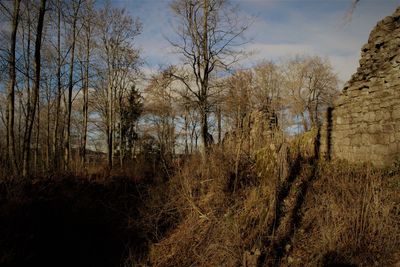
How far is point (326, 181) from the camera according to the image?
20.5ft

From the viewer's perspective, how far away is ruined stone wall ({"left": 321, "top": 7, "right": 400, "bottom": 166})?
247 inches

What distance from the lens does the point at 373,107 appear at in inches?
268

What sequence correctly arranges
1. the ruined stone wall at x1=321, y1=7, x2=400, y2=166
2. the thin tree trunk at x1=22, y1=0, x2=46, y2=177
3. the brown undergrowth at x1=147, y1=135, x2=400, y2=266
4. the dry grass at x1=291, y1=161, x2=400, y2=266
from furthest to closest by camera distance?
the thin tree trunk at x1=22, y1=0, x2=46, y2=177, the ruined stone wall at x1=321, y1=7, x2=400, y2=166, the brown undergrowth at x1=147, y1=135, x2=400, y2=266, the dry grass at x1=291, y1=161, x2=400, y2=266

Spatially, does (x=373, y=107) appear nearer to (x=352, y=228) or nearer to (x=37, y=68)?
(x=352, y=228)

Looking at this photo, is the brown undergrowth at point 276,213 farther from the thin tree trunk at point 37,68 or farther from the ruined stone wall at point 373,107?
the thin tree trunk at point 37,68

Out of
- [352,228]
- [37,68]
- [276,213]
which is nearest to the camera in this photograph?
[352,228]

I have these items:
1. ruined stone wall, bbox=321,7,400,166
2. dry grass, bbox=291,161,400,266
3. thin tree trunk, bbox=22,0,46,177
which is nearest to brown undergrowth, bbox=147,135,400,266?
dry grass, bbox=291,161,400,266

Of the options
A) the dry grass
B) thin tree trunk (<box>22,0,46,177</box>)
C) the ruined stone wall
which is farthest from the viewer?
thin tree trunk (<box>22,0,46,177</box>)

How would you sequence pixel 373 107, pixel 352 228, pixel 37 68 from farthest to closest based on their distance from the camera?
pixel 37 68 → pixel 373 107 → pixel 352 228

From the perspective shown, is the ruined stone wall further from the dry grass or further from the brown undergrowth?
the dry grass

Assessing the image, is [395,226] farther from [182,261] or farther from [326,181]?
[182,261]

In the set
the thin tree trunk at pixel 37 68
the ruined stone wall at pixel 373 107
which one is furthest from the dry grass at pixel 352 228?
the thin tree trunk at pixel 37 68

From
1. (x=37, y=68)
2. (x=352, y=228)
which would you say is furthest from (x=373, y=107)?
(x=37, y=68)

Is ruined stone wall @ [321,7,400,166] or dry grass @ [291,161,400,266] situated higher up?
ruined stone wall @ [321,7,400,166]
